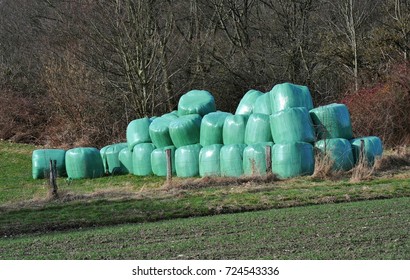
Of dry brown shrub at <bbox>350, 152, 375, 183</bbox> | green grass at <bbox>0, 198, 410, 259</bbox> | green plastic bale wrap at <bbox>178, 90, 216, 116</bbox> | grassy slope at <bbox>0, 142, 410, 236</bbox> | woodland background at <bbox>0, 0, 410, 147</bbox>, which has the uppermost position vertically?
woodland background at <bbox>0, 0, 410, 147</bbox>

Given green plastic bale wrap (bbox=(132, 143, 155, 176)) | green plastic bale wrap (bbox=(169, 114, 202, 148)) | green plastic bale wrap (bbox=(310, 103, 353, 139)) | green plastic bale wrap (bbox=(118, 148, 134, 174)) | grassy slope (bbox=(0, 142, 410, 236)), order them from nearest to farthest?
grassy slope (bbox=(0, 142, 410, 236)) < green plastic bale wrap (bbox=(310, 103, 353, 139)) < green plastic bale wrap (bbox=(169, 114, 202, 148)) < green plastic bale wrap (bbox=(132, 143, 155, 176)) < green plastic bale wrap (bbox=(118, 148, 134, 174))

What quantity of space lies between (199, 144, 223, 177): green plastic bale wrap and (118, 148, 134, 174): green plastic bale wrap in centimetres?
361

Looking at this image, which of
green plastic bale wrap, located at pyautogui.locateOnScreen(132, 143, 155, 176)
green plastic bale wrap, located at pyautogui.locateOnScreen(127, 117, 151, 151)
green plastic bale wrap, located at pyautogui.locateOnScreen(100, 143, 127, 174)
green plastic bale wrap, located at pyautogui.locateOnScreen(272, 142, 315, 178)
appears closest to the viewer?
green plastic bale wrap, located at pyautogui.locateOnScreen(272, 142, 315, 178)

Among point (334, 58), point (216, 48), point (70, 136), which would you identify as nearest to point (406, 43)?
point (334, 58)

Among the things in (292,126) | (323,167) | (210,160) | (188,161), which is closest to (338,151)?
(323,167)

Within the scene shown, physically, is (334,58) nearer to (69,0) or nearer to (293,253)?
(69,0)

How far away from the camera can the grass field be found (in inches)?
363

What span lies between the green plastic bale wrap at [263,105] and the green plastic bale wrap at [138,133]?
422cm

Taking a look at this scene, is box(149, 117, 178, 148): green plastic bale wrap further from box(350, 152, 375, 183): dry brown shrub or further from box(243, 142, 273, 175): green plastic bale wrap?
box(350, 152, 375, 183): dry brown shrub

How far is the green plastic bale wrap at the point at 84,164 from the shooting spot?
78.1 feet

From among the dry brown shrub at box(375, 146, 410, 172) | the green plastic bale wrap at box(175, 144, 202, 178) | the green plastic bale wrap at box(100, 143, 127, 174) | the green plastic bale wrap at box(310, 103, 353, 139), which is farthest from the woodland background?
the green plastic bale wrap at box(175, 144, 202, 178)

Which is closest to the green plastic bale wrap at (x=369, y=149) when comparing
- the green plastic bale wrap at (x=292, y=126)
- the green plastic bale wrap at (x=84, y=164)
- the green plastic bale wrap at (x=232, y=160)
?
the green plastic bale wrap at (x=292, y=126)

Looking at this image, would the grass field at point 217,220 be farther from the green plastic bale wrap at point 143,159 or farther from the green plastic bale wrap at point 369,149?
the green plastic bale wrap at point 143,159

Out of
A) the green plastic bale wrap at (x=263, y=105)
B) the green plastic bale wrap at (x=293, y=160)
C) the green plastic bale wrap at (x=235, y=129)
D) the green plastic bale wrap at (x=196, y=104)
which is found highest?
the green plastic bale wrap at (x=196, y=104)
